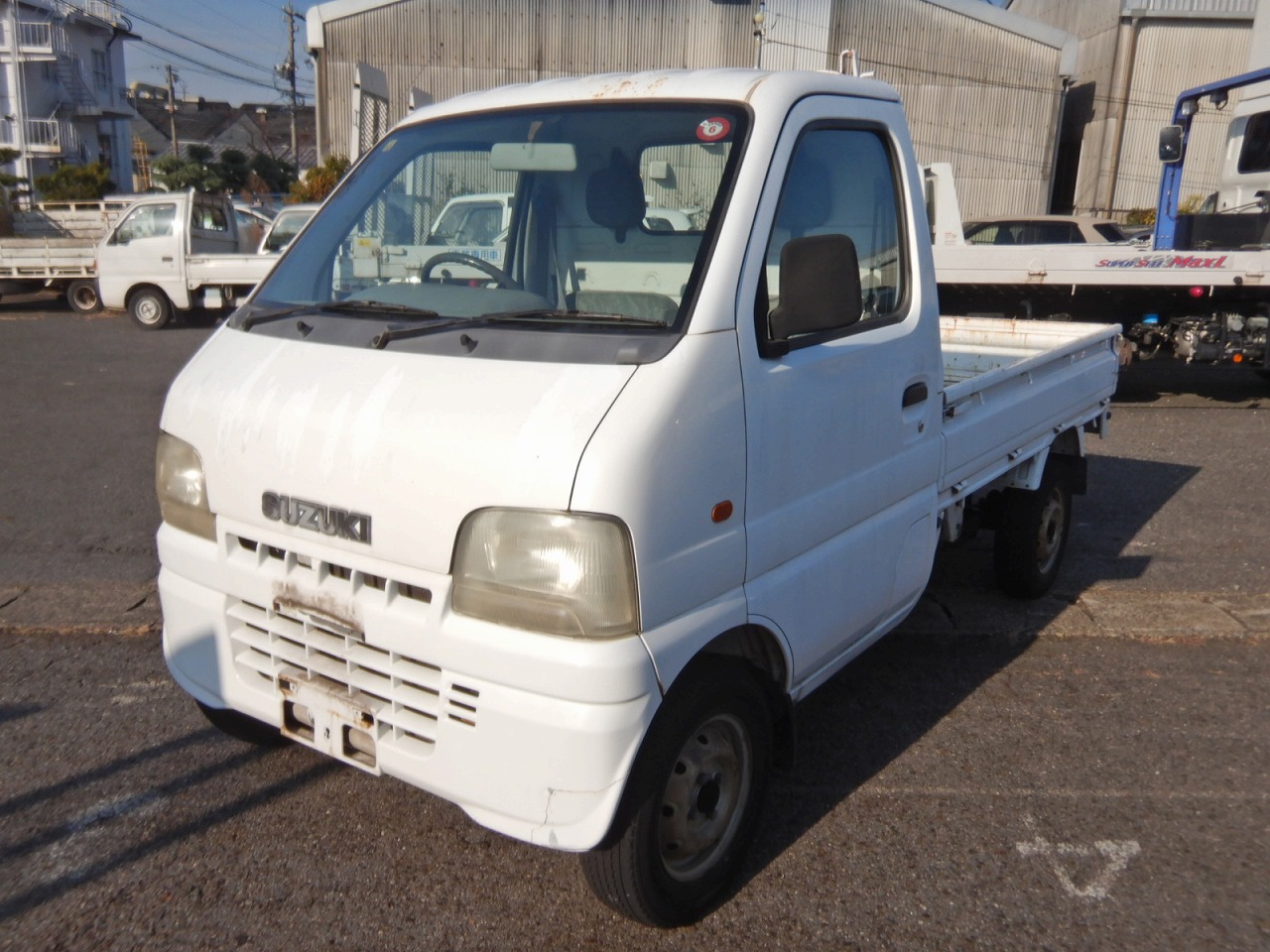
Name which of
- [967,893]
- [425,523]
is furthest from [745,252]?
[967,893]

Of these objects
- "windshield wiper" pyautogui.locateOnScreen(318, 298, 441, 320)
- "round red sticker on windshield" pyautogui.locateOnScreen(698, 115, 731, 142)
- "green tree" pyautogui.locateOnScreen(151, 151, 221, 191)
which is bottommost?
"windshield wiper" pyautogui.locateOnScreen(318, 298, 441, 320)

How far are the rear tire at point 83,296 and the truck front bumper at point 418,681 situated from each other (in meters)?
18.6

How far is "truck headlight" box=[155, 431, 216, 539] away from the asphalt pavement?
986 mm

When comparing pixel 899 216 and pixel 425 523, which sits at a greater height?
pixel 899 216

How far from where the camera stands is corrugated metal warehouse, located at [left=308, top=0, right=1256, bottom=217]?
1030 inches

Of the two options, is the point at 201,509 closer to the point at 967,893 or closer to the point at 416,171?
the point at 416,171

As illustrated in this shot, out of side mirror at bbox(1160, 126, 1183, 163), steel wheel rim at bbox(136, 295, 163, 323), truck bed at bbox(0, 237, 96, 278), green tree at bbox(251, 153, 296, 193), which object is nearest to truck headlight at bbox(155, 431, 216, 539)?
side mirror at bbox(1160, 126, 1183, 163)

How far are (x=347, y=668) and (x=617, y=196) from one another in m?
1.55

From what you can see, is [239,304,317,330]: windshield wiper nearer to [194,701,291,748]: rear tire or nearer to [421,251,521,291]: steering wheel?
[421,251,521,291]: steering wheel

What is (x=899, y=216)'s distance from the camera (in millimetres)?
3607

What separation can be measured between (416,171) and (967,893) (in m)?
2.76

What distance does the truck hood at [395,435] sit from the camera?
2.42m

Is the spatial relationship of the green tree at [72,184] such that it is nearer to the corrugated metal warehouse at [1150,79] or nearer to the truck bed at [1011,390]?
the corrugated metal warehouse at [1150,79]

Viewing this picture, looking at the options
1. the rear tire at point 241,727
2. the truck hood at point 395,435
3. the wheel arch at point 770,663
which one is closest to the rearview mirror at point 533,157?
the truck hood at point 395,435
